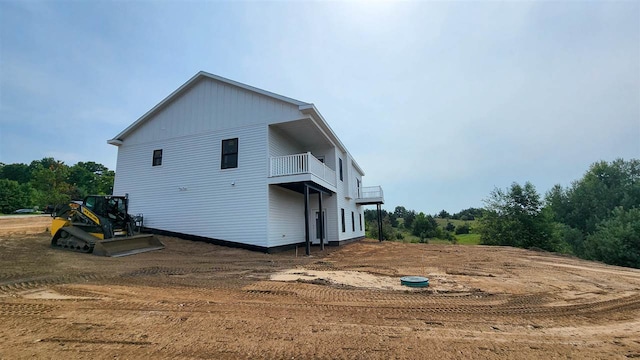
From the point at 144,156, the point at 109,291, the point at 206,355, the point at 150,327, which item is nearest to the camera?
the point at 206,355

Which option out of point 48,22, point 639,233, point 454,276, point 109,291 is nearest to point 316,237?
point 454,276

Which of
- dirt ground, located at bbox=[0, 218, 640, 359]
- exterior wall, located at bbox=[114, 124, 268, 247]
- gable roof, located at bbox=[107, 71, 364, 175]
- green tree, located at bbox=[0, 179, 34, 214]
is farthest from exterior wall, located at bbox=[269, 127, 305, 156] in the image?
green tree, located at bbox=[0, 179, 34, 214]

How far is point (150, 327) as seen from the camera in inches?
140

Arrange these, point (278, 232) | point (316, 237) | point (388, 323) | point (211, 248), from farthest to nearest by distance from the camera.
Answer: point (316, 237), point (278, 232), point (211, 248), point (388, 323)

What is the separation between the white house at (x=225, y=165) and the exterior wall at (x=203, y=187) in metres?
0.05

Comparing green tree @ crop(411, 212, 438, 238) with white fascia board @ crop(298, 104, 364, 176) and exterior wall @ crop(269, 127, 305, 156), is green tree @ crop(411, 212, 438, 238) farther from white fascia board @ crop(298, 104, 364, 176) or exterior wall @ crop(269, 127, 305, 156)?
exterior wall @ crop(269, 127, 305, 156)

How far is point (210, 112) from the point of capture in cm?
1445

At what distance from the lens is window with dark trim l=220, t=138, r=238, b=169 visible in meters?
13.5

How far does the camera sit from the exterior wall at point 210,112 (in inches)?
524

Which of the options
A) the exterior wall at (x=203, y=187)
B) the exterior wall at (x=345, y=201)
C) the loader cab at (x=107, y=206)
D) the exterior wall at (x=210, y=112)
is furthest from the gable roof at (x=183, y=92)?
the exterior wall at (x=345, y=201)

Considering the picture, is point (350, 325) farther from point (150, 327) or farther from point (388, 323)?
point (150, 327)

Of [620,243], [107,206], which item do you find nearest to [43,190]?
[107,206]

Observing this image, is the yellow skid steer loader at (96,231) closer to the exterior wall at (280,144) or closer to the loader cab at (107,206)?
the loader cab at (107,206)

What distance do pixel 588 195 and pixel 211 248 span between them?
35.9 meters
